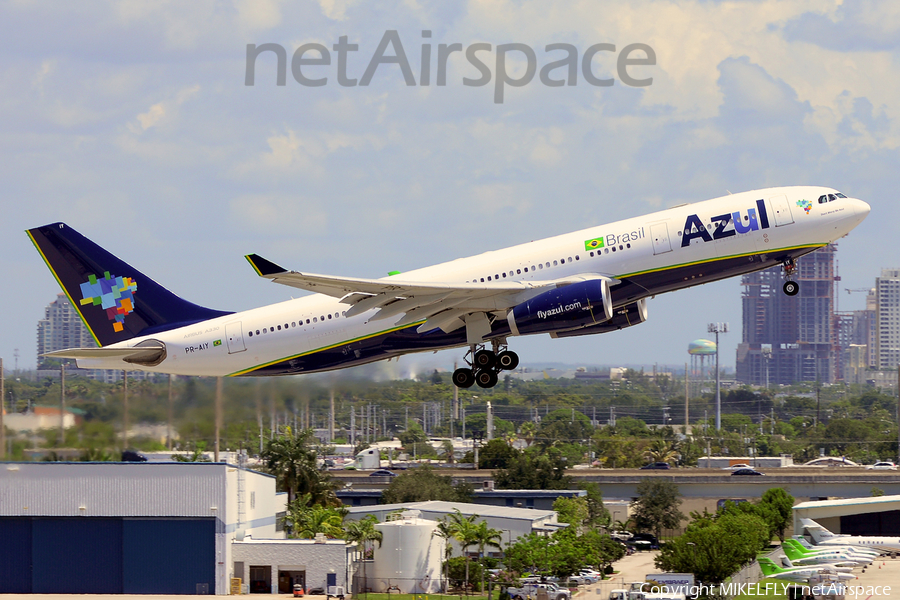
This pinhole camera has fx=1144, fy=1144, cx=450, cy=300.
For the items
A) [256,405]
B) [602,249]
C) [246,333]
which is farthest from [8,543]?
[602,249]

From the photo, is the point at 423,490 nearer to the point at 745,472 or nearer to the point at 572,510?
the point at 572,510

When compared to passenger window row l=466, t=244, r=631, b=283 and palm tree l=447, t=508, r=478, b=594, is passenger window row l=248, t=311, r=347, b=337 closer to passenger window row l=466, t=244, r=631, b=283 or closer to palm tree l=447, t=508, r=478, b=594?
passenger window row l=466, t=244, r=631, b=283

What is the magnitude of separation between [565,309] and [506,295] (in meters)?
2.20

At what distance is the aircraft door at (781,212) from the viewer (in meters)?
38.2

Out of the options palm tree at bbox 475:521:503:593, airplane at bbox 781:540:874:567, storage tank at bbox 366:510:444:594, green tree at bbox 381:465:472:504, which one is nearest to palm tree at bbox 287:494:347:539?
storage tank at bbox 366:510:444:594

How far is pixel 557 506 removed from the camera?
288ft

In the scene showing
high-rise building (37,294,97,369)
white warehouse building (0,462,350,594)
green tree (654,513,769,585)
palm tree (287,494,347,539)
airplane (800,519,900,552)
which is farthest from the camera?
high-rise building (37,294,97,369)

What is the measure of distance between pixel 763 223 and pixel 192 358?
824 inches

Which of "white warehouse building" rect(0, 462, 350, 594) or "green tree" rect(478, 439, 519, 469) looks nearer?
"white warehouse building" rect(0, 462, 350, 594)

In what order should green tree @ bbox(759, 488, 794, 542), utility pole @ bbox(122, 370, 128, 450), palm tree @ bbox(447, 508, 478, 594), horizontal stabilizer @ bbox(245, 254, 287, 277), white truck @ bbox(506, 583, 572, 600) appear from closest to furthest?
horizontal stabilizer @ bbox(245, 254, 287, 277), utility pole @ bbox(122, 370, 128, 450), white truck @ bbox(506, 583, 572, 600), palm tree @ bbox(447, 508, 478, 594), green tree @ bbox(759, 488, 794, 542)

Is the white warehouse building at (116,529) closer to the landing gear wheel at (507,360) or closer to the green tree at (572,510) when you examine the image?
the landing gear wheel at (507,360)

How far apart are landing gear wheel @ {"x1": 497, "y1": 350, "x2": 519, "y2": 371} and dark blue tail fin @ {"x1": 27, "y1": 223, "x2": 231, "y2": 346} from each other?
455 inches

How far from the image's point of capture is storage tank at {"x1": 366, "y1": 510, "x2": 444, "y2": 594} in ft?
196

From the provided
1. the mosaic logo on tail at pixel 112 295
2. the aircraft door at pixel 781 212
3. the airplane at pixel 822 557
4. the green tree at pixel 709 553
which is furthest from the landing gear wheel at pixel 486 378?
the airplane at pixel 822 557
